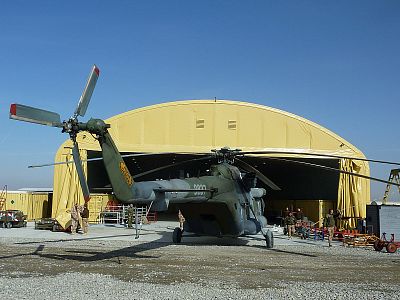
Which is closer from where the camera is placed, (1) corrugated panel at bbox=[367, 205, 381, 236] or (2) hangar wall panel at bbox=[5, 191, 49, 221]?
(1) corrugated panel at bbox=[367, 205, 381, 236]

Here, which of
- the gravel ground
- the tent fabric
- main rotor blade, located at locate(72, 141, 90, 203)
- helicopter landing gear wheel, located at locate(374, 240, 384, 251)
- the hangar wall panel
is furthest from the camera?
the hangar wall panel

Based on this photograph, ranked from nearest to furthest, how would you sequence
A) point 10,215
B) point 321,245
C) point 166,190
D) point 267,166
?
point 166,190 < point 321,245 < point 10,215 < point 267,166

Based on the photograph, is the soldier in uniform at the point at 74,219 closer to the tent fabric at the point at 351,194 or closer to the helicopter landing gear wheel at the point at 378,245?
the helicopter landing gear wheel at the point at 378,245

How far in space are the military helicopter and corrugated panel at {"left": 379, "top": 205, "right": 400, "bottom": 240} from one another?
6.52 meters

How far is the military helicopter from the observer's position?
1141cm

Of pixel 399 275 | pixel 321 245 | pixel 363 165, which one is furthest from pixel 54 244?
pixel 363 165

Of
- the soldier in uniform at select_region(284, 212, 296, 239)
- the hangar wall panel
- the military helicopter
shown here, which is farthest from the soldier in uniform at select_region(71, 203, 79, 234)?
the hangar wall panel

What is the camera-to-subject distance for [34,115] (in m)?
10.3

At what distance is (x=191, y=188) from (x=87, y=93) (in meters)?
5.65

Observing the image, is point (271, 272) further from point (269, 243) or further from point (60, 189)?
point (60, 189)

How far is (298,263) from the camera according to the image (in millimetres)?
14000

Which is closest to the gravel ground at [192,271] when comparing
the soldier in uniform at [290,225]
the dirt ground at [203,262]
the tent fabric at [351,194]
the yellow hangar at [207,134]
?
the dirt ground at [203,262]

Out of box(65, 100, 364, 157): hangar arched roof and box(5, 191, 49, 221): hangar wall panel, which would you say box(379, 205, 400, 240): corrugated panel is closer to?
box(65, 100, 364, 157): hangar arched roof

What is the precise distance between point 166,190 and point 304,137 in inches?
683
